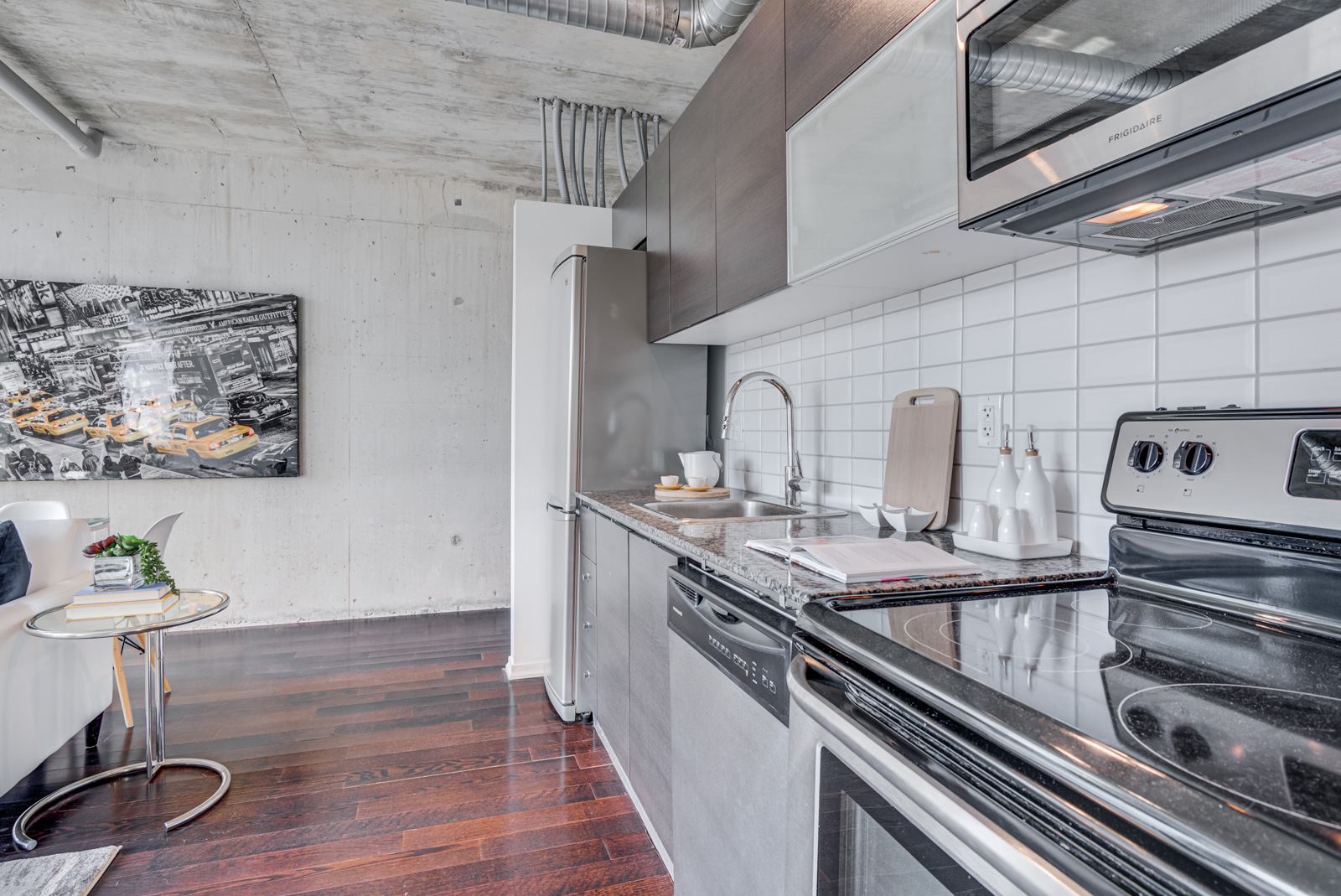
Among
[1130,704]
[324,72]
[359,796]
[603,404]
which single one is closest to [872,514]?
[1130,704]

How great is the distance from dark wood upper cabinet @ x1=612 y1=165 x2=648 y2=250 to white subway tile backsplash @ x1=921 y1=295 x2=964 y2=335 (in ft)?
4.79

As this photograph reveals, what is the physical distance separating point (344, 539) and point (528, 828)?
9.06ft

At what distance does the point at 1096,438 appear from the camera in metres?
1.25

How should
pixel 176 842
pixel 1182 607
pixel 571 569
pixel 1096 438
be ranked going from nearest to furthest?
pixel 1182 607 → pixel 1096 438 → pixel 176 842 → pixel 571 569

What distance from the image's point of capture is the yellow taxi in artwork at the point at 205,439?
3816 mm

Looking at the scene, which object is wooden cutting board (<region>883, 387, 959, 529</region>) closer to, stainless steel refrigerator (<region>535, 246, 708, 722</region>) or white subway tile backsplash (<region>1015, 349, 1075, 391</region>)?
white subway tile backsplash (<region>1015, 349, 1075, 391</region>)

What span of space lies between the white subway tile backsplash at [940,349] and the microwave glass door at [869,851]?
1.10m

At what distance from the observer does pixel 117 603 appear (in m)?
2.04

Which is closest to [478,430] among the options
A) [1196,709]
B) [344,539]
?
[344,539]

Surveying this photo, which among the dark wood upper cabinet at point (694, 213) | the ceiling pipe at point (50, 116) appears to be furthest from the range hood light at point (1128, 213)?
the ceiling pipe at point (50, 116)

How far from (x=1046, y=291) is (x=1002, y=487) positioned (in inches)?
15.9

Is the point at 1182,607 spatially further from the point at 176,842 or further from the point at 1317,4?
the point at 176,842

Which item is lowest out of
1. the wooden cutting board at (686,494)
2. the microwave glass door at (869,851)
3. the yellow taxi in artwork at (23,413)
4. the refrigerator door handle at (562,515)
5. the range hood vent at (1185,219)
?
the microwave glass door at (869,851)

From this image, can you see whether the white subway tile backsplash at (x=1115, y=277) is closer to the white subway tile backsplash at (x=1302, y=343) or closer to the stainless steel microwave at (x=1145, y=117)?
the stainless steel microwave at (x=1145, y=117)
